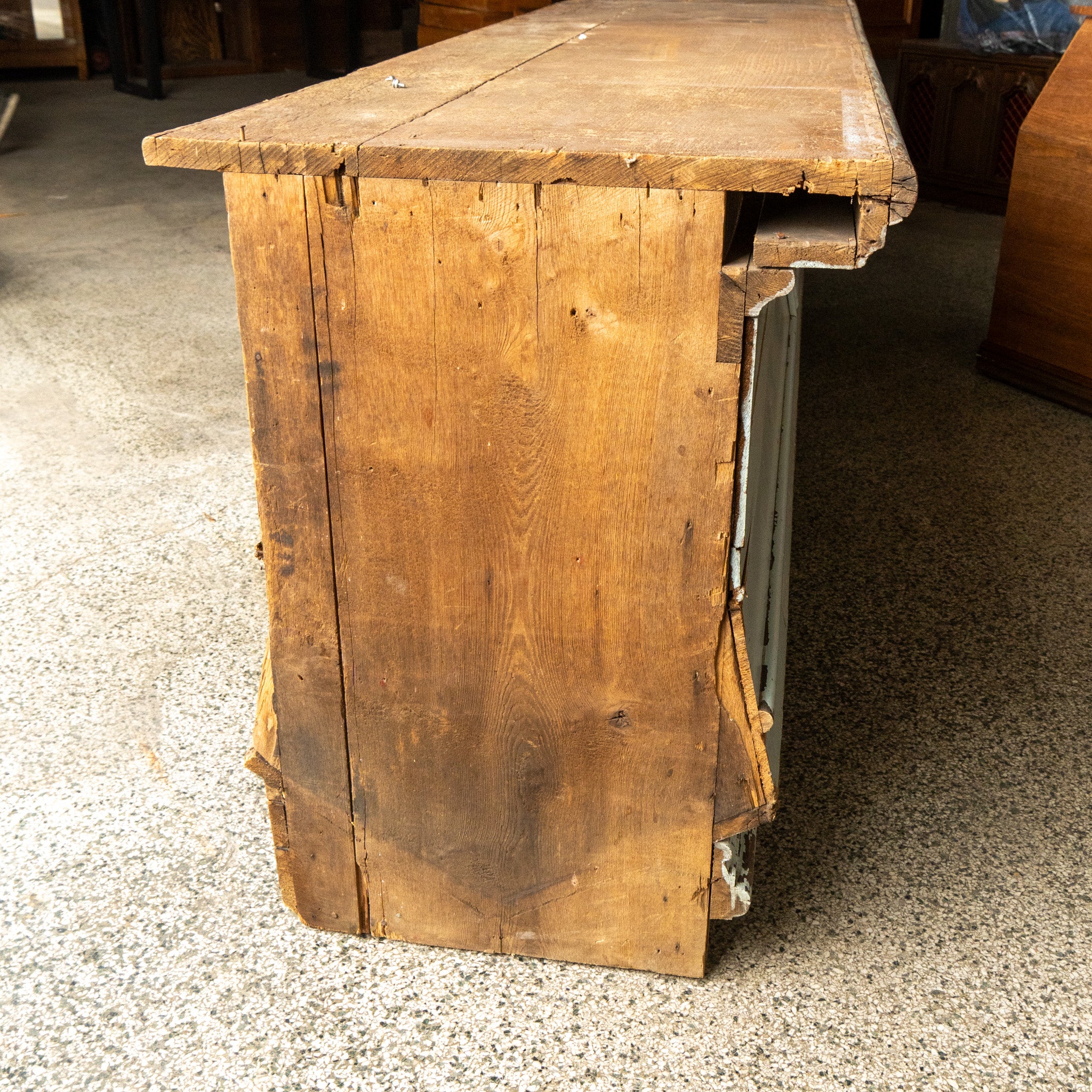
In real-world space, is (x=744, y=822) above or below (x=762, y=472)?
below

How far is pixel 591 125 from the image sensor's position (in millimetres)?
1117

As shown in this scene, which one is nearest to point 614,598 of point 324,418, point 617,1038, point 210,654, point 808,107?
point 324,418

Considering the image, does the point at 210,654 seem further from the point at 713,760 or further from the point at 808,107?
the point at 808,107

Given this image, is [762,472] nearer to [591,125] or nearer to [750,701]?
[750,701]

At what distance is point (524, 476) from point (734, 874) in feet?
1.58

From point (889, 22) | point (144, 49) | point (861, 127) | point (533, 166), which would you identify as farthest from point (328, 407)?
point (144, 49)

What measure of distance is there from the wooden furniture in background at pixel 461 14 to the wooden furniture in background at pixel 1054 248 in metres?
2.27

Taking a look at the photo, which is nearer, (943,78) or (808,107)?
(808,107)

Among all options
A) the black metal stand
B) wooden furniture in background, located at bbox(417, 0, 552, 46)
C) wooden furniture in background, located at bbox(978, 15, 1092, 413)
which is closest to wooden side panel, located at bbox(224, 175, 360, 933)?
wooden furniture in background, located at bbox(978, 15, 1092, 413)

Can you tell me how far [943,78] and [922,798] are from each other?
378 cm

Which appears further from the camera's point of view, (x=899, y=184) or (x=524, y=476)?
(x=524, y=476)

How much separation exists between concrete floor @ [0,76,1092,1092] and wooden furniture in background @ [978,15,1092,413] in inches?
4.2

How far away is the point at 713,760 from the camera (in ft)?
3.87

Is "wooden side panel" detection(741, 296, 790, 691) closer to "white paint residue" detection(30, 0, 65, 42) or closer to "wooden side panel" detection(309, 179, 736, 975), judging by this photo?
"wooden side panel" detection(309, 179, 736, 975)
